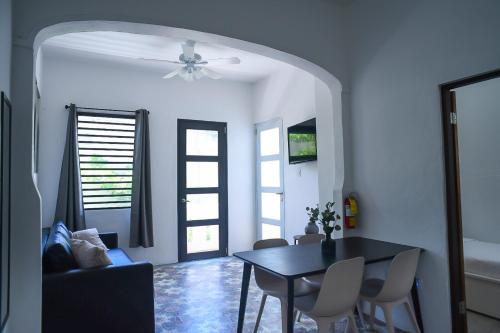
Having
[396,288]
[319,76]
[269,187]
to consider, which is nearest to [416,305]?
[396,288]

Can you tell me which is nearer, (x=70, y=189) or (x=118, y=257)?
(x=118, y=257)

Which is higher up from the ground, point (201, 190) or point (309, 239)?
point (201, 190)

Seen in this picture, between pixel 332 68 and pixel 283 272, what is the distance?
80.9 inches

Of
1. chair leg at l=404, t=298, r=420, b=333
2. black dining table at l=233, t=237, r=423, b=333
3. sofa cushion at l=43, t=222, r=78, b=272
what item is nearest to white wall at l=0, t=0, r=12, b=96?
sofa cushion at l=43, t=222, r=78, b=272

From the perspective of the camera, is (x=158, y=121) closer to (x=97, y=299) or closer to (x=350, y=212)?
(x=97, y=299)

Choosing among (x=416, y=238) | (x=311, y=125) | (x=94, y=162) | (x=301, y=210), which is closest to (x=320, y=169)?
(x=311, y=125)

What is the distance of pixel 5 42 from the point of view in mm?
1705

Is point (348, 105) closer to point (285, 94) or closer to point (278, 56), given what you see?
point (278, 56)

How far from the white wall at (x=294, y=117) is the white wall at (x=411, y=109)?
48.4 inches

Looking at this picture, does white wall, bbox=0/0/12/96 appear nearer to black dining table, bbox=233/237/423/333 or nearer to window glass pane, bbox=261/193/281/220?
black dining table, bbox=233/237/423/333

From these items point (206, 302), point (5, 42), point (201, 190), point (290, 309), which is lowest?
point (206, 302)

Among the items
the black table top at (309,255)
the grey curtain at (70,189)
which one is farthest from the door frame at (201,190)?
the black table top at (309,255)

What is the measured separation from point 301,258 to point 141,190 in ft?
10.2

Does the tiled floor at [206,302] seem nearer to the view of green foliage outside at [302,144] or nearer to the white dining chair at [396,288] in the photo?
the white dining chair at [396,288]
